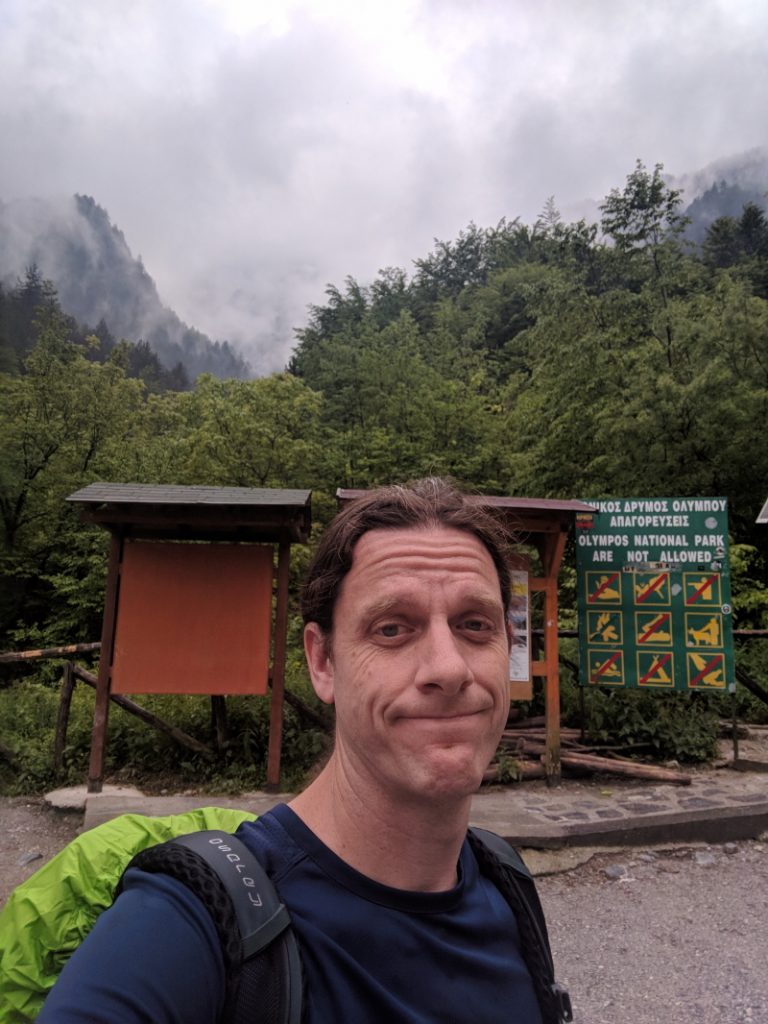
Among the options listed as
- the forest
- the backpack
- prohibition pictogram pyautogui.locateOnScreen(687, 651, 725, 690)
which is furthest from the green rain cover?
the forest

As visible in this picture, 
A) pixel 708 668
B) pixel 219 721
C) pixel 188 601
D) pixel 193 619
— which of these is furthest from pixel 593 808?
pixel 188 601

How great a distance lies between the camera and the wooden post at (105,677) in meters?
5.98

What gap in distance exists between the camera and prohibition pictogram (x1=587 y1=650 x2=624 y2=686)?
682cm

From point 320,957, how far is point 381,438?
1767cm

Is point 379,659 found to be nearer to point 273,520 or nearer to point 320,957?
point 320,957

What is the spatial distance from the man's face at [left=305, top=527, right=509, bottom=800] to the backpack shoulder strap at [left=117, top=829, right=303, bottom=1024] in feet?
0.89

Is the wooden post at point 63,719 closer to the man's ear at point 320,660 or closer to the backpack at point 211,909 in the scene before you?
the backpack at point 211,909

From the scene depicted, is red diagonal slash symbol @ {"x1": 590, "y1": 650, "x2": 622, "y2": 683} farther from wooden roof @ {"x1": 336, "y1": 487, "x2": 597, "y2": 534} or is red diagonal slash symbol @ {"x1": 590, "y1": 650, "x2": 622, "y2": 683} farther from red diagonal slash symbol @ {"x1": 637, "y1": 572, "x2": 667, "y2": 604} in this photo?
wooden roof @ {"x1": 336, "y1": 487, "x2": 597, "y2": 534}

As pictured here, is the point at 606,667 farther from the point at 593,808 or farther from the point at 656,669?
the point at 593,808

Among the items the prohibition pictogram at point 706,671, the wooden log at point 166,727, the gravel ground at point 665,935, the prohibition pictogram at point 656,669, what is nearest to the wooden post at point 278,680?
the wooden log at point 166,727

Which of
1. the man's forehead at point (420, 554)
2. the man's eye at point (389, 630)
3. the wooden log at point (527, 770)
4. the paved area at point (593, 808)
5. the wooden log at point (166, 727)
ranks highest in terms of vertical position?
the man's forehead at point (420, 554)

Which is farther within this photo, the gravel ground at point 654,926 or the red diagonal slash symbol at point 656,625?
the red diagonal slash symbol at point 656,625

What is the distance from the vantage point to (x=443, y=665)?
3.79 ft

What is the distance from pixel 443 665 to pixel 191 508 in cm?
542
